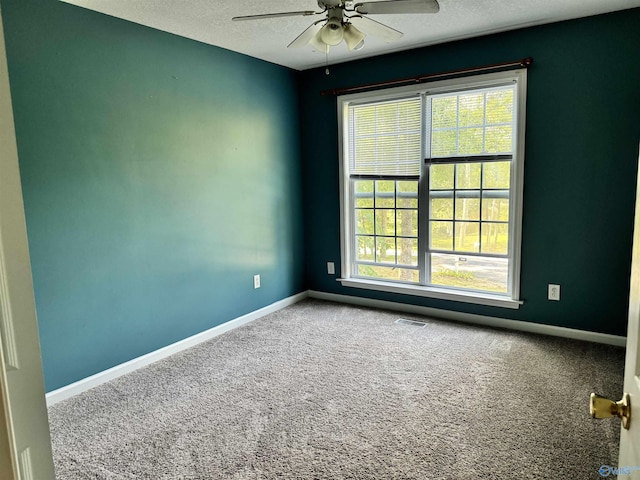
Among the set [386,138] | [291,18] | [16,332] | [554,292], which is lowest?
[554,292]

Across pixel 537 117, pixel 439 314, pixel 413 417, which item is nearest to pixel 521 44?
pixel 537 117

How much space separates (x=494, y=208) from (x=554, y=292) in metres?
0.82

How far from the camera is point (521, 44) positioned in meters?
3.31

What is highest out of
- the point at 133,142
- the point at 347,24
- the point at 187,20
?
the point at 187,20

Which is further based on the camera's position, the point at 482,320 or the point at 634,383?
the point at 482,320

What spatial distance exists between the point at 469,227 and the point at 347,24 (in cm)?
213

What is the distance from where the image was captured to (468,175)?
3.70m

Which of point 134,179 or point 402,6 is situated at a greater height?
point 402,6

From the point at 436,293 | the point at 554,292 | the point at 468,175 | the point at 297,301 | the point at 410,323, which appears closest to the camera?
the point at 554,292

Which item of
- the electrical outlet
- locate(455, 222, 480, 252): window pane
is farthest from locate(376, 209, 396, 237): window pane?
the electrical outlet

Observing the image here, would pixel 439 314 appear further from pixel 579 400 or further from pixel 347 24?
pixel 347 24

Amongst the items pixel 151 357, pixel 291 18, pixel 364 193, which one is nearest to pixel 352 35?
pixel 291 18

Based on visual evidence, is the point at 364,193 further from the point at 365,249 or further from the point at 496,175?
the point at 496,175

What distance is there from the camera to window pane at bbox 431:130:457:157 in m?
3.72
